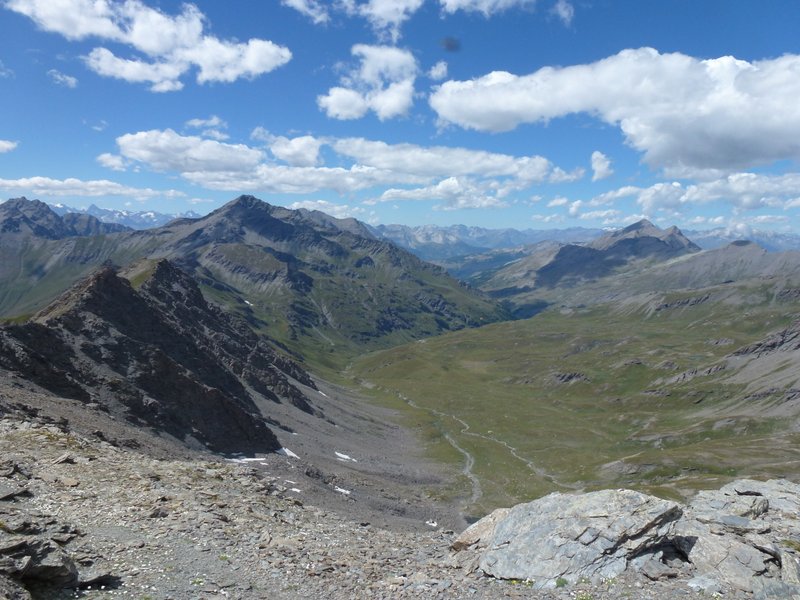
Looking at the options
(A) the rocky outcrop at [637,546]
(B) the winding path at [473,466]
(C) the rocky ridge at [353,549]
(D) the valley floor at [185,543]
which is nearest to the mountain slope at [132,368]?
(D) the valley floor at [185,543]

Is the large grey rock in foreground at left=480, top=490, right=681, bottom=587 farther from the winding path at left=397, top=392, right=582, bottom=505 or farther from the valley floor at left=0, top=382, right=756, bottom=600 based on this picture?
the winding path at left=397, top=392, right=582, bottom=505

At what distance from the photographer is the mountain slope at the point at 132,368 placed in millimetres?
76250

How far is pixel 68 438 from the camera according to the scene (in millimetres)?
42625

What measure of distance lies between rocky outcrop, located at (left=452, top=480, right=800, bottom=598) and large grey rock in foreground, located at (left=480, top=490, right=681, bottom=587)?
45 mm

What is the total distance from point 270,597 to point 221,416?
234 ft

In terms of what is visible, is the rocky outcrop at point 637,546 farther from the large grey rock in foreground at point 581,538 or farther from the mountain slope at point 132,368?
the mountain slope at point 132,368

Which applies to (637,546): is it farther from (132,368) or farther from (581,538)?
(132,368)

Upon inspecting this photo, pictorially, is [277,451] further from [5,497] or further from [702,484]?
[702,484]

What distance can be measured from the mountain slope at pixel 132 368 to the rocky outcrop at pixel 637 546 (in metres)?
62.7

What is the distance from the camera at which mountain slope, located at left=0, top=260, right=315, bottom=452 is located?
7625 cm

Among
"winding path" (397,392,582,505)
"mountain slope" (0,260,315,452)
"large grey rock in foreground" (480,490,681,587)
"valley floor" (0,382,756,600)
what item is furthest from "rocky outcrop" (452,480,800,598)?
"winding path" (397,392,582,505)

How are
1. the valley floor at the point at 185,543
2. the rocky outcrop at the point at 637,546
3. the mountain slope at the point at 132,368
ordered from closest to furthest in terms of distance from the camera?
1. the valley floor at the point at 185,543
2. the rocky outcrop at the point at 637,546
3. the mountain slope at the point at 132,368

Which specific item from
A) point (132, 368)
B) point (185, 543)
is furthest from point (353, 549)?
point (132, 368)

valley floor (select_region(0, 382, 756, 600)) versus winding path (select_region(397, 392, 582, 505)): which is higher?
valley floor (select_region(0, 382, 756, 600))
